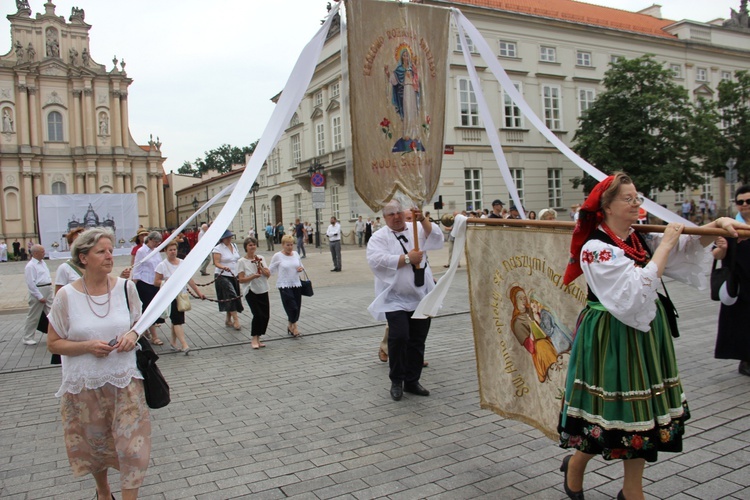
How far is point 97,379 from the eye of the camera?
3.48 m

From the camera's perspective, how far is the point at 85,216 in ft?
113

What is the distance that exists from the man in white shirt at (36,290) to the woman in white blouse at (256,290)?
3.38 meters

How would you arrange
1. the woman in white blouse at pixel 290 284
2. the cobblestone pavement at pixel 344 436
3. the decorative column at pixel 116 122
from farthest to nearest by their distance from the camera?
1. the decorative column at pixel 116 122
2. the woman in white blouse at pixel 290 284
3. the cobblestone pavement at pixel 344 436

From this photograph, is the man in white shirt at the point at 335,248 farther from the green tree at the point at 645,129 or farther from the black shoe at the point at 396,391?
the green tree at the point at 645,129

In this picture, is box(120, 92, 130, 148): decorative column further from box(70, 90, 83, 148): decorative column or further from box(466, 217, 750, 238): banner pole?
box(466, 217, 750, 238): banner pole

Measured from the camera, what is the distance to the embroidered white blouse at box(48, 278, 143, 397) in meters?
3.46

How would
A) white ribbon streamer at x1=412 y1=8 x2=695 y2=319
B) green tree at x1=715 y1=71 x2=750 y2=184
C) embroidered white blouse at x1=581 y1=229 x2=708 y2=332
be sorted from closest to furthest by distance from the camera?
embroidered white blouse at x1=581 y1=229 x2=708 y2=332 → white ribbon streamer at x1=412 y1=8 x2=695 y2=319 → green tree at x1=715 y1=71 x2=750 y2=184

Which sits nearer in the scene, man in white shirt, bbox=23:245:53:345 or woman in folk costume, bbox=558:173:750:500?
woman in folk costume, bbox=558:173:750:500

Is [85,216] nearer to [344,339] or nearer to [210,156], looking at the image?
[344,339]

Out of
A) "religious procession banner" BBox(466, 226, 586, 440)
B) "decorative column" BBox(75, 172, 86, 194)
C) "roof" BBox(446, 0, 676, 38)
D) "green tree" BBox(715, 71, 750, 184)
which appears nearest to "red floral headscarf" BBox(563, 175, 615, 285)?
"religious procession banner" BBox(466, 226, 586, 440)

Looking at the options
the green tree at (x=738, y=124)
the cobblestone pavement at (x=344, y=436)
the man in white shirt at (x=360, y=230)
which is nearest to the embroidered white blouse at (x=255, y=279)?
the cobblestone pavement at (x=344, y=436)

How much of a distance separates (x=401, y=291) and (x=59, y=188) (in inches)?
2172

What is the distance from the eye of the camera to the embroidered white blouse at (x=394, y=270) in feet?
19.0

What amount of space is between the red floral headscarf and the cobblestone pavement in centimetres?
147
